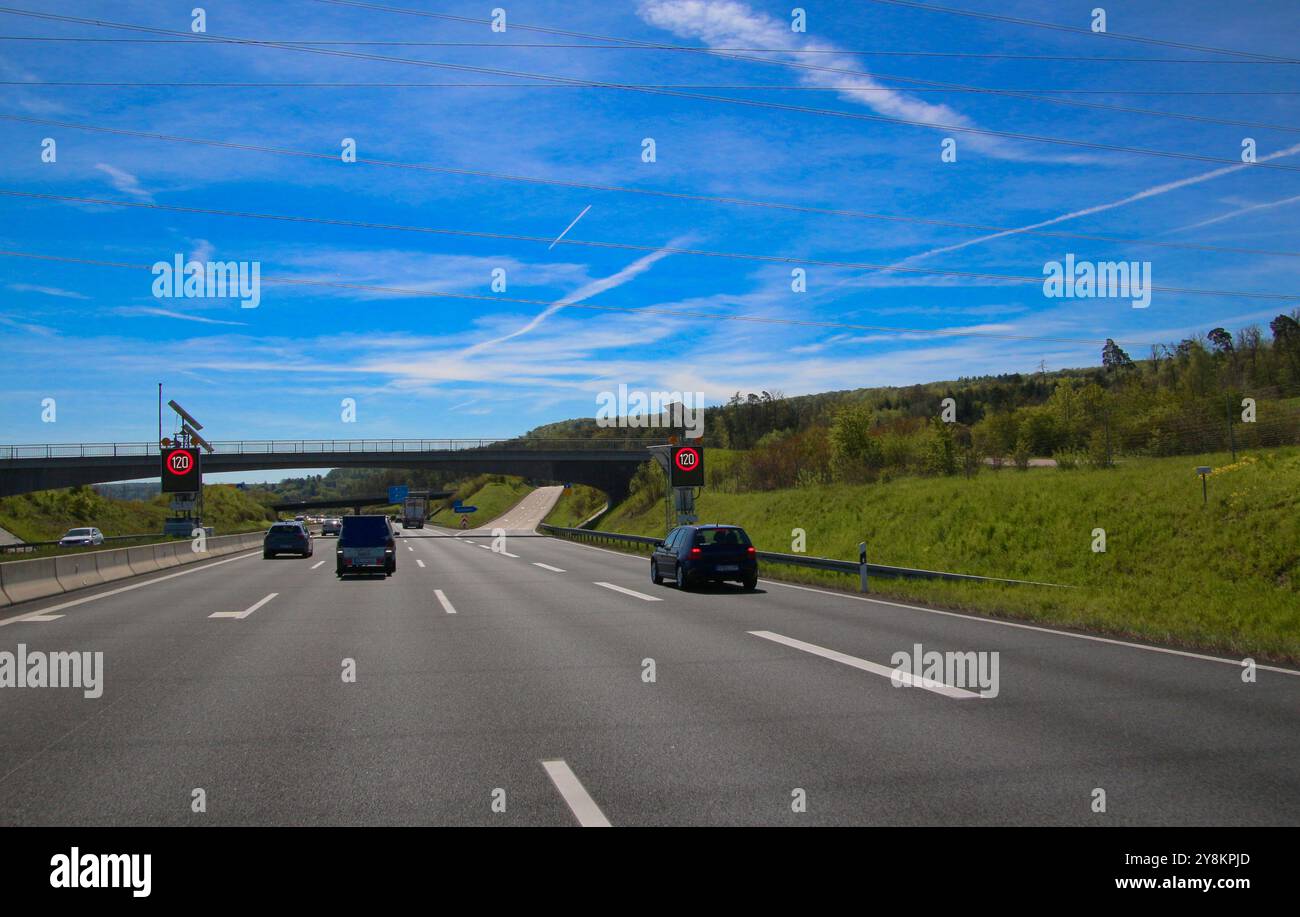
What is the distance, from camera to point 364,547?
92.4 feet

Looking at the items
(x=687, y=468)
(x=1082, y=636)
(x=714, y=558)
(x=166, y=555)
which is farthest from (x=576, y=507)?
(x=1082, y=636)

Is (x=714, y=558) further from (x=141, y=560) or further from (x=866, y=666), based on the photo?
(x=141, y=560)

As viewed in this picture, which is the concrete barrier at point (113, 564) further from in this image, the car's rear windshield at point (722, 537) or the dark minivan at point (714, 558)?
the car's rear windshield at point (722, 537)

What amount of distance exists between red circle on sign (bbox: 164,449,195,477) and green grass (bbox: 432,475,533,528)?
236ft

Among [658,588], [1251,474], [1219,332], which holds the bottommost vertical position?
[658,588]

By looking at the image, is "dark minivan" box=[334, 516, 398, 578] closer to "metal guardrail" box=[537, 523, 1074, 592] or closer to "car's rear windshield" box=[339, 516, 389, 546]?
"car's rear windshield" box=[339, 516, 389, 546]

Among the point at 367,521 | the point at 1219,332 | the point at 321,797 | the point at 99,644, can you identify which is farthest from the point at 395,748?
the point at 1219,332

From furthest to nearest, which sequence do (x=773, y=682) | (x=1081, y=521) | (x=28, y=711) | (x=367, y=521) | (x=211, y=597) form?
1. (x=367, y=521)
2. (x=1081, y=521)
3. (x=211, y=597)
4. (x=773, y=682)
5. (x=28, y=711)

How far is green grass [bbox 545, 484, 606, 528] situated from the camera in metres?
97.1

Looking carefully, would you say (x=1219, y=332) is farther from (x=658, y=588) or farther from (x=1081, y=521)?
(x=658, y=588)

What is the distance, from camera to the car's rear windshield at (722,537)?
72.3 feet

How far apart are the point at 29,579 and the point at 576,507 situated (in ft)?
277

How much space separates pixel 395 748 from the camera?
22.5 feet
